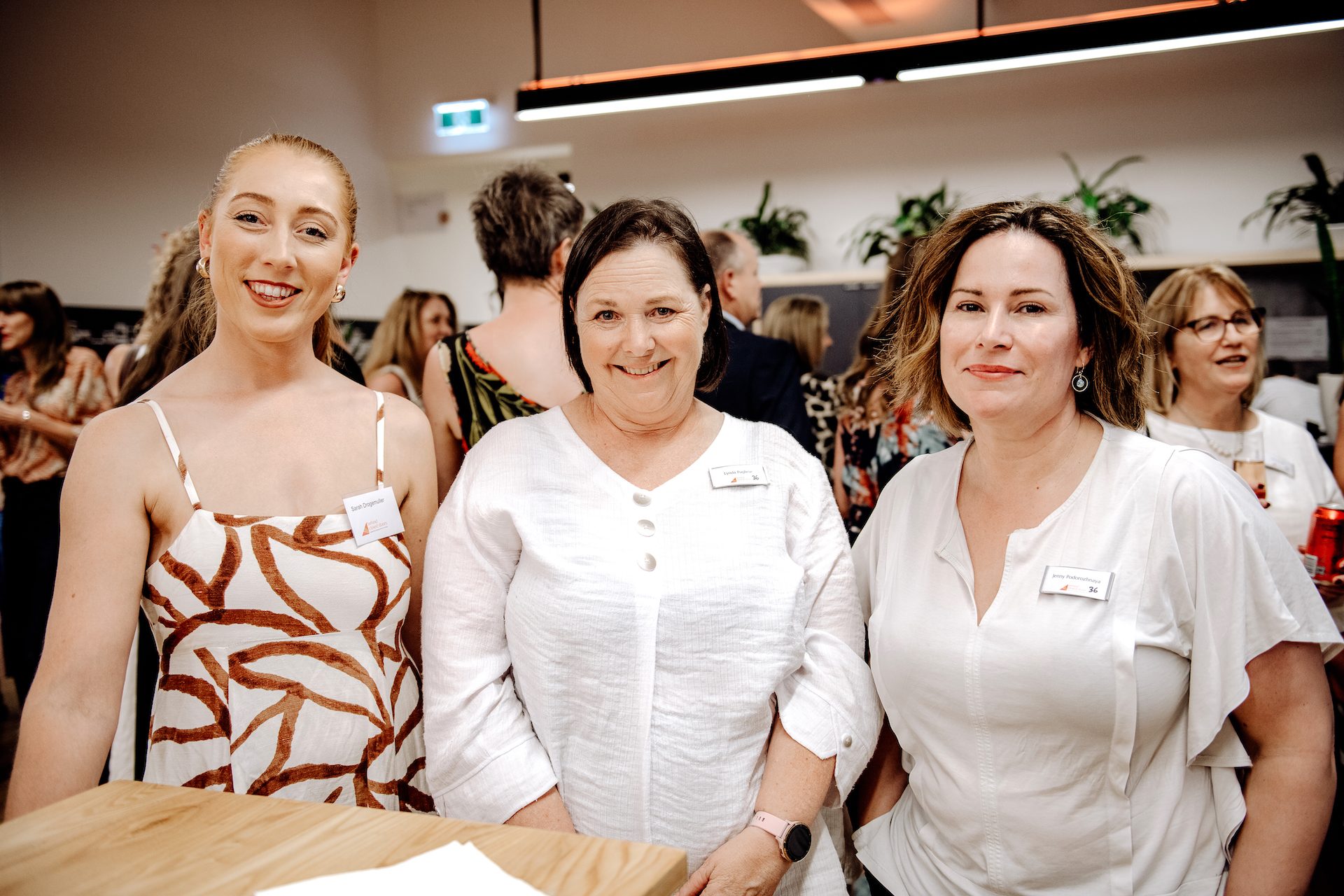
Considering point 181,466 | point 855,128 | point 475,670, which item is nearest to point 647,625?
point 475,670

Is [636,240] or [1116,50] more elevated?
[1116,50]

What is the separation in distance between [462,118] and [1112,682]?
26.6 ft

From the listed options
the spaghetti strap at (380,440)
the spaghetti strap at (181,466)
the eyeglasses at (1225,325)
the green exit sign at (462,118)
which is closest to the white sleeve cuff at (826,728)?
the spaghetti strap at (380,440)

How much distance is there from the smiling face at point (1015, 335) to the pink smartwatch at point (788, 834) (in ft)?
2.51

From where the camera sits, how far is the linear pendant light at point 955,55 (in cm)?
526

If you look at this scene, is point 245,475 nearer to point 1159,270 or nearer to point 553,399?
point 553,399

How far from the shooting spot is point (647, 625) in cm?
159

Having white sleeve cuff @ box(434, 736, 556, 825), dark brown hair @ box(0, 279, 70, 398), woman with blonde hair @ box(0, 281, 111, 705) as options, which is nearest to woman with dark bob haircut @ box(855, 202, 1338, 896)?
white sleeve cuff @ box(434, 736, 556, 825)

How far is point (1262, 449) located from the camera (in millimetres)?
3014

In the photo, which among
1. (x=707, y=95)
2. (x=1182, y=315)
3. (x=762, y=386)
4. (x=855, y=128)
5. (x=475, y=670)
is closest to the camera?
(x=475, y=670)

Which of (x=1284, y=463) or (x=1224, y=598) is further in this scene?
(x=1284, y=463)

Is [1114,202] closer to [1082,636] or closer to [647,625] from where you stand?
[1082,636]

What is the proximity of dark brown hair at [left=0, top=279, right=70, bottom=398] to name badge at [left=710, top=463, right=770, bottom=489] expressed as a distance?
405 centimetres

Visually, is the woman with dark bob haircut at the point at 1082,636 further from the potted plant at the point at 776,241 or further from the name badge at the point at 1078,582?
the potted plant at the point at 776,241
